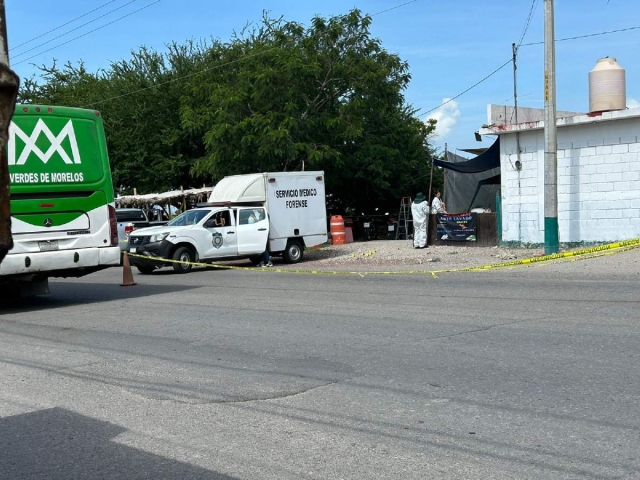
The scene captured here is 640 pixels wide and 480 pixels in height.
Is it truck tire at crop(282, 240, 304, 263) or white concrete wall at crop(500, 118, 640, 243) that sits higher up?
white concrete wall at crop(500, 118, 640, 243)

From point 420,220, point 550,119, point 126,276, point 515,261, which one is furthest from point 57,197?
point 420,220

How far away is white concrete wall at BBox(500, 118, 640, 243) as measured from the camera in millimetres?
19734

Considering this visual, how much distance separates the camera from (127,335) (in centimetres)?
1020

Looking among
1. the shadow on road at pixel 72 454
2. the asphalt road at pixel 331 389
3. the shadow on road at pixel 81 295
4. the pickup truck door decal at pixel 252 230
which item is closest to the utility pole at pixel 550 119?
the asphalt road at pixel 331 389

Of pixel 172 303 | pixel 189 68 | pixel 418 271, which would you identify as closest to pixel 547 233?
pixel 418 271

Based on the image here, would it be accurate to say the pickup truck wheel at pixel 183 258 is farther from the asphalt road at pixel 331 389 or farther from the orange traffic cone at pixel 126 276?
the asphalt road at pixel 331 389

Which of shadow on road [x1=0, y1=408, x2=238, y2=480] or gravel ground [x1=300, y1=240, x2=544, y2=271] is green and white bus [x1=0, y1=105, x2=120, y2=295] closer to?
shadow on road [x1=0, y1=408, x2=238, y2=480]

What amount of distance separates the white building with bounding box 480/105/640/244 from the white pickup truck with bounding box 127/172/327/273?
5853mm

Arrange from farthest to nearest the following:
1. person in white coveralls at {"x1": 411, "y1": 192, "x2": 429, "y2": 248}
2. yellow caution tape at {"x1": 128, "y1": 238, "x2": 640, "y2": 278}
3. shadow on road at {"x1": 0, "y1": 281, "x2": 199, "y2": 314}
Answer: person in white coveralls at {"x1": 411, "y1": 192, "x2": 429, "y2": 248}, yellow caution tape at {"x1": 128, "y1": 238, "x2": 640, "y2": 278}, shadow on road at {"x1": 0, "y1": 281, "x2": 199, "y2": 314}

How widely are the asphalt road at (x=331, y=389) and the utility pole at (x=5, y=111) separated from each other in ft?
6.69

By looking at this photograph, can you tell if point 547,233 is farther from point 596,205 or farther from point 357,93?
point 357,93

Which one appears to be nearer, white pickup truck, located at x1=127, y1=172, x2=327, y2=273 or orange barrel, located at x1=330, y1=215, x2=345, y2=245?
white pickup truck, located at x1=127, y1=172, x2=327, y2=273

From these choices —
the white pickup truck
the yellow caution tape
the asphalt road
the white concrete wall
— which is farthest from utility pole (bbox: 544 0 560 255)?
the white pickup truck

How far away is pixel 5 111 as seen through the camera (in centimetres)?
351
